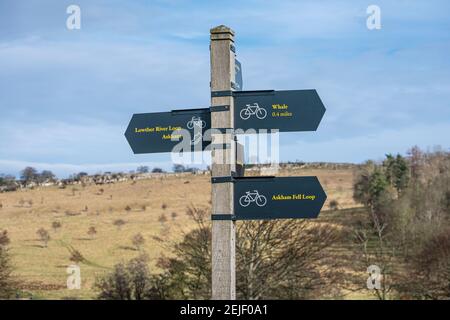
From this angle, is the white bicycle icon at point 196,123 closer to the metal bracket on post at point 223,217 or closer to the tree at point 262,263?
the metal bracket on post at point 223,217

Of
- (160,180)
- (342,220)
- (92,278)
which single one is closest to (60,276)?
(92,278)

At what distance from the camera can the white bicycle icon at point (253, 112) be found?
6031mm

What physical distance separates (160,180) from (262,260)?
60.7 metres

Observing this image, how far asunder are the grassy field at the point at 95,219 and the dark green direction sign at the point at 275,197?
3166 centimetres

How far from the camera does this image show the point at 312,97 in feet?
19.8

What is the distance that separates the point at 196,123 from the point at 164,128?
332mm

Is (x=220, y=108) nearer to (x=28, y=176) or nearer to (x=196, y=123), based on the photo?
(x=196, y=123)

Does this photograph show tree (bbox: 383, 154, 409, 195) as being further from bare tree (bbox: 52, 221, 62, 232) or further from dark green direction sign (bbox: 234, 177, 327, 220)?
dark green direction sign (bbox: 234, 177, 327, 220)

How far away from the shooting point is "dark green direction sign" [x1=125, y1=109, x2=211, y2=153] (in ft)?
20.2

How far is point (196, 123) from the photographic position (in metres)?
6.17

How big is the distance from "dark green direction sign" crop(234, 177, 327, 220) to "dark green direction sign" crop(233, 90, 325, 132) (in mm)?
470

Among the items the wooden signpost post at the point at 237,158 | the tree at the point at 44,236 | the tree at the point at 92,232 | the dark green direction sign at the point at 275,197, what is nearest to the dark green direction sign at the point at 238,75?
the wooden signpost post at the point at 237,158

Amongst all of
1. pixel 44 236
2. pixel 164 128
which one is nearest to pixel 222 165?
pixel 164 128
